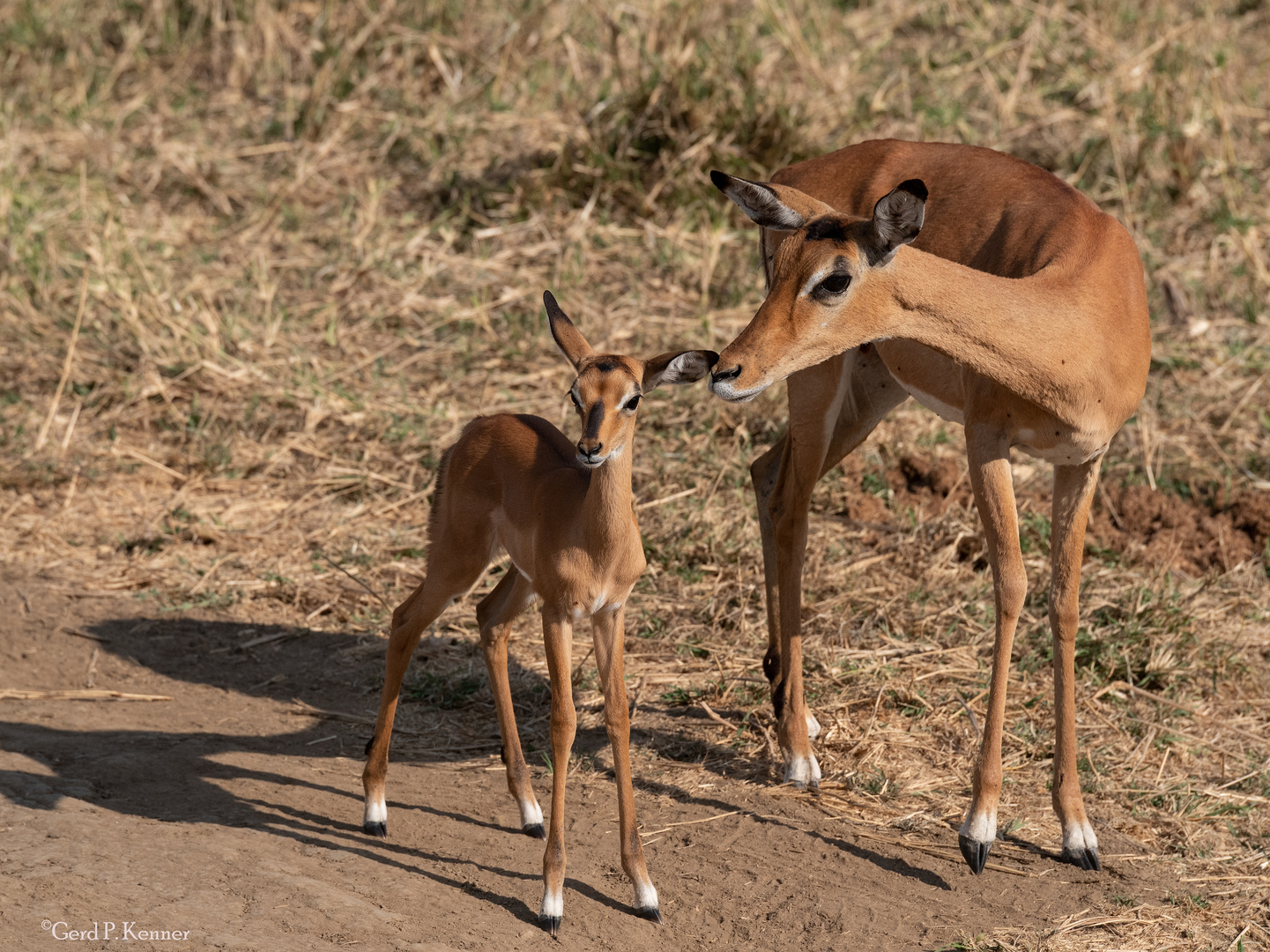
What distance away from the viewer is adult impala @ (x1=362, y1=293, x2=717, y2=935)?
404cm

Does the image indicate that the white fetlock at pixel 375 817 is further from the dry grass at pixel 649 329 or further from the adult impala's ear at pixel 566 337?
the adult impala's ear at pixel 566 337

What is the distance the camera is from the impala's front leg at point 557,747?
420 centimetres

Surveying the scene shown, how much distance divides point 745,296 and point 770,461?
2.90 metres

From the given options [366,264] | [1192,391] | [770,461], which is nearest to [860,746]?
[770,461]

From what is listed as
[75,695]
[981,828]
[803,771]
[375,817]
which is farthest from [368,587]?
[981,828]

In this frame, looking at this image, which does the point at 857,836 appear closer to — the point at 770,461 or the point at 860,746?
the point at 860,746

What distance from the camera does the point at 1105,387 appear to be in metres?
4.57

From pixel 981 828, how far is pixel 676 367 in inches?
74.5

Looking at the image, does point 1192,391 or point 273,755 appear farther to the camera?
point 1192,391

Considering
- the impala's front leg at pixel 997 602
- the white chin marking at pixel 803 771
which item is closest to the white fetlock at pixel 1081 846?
the impala's front leg at pixel 997 602

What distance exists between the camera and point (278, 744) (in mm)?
5559

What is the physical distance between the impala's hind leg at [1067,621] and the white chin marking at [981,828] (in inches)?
13.5

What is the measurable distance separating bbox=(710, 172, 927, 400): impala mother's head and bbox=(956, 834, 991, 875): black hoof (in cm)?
169

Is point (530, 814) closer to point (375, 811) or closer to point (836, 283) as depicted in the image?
point (375, 811)
